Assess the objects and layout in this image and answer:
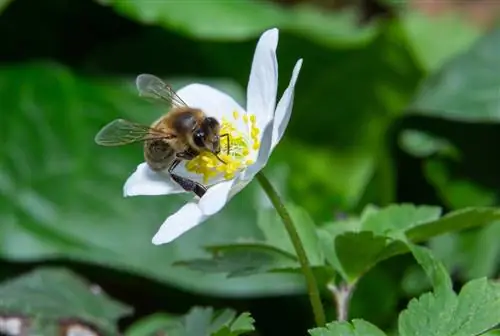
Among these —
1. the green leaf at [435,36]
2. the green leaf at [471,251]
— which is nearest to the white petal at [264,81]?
the green leaf at [471,251]

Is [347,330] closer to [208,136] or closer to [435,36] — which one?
[208,136]

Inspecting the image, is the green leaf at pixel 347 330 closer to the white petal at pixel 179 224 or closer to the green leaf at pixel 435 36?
the white petal at pixel 179 224

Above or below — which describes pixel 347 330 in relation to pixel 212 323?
below

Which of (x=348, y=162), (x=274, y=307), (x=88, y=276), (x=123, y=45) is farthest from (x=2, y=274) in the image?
(x=348, y=162)

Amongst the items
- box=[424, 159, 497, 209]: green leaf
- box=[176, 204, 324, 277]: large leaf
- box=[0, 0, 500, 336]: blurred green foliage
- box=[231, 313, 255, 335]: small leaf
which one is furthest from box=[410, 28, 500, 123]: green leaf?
box=[231, 313, 255, 335]: small leaf

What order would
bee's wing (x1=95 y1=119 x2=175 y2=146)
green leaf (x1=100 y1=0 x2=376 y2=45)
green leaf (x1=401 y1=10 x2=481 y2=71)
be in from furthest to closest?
green leaf (x1=401 y1=10 x2=481 y2=71)
green leaf (x1=100 y1=0 x2=376 y2=45)
bee's wing (x1=95 y1=119 x2=175 y2=146)

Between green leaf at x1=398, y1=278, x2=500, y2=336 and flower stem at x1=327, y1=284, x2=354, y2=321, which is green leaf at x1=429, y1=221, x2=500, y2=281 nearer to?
flower stem at x1=327, y1=284, x2=354, y2=321

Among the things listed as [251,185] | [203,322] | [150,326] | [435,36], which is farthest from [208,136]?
[435,36]
